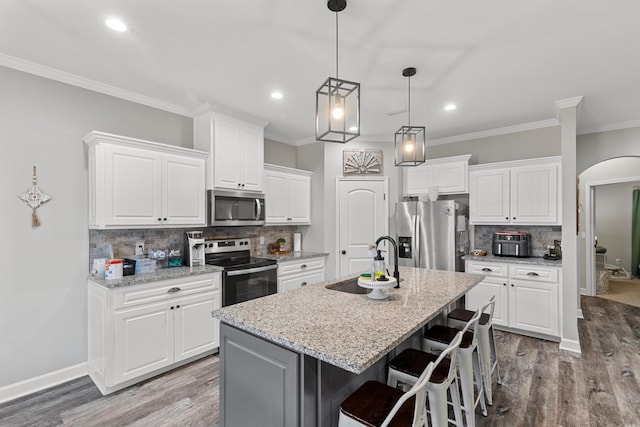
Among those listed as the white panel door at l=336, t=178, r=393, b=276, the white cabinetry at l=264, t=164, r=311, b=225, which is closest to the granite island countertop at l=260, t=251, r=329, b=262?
the white panel door at l=336, t=178, r=393, b=276

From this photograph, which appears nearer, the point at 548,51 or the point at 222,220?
the point at 548,51

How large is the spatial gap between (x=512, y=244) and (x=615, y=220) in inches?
233

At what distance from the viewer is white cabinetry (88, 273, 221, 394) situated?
8.58 ft

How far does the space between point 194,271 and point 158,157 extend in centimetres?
120

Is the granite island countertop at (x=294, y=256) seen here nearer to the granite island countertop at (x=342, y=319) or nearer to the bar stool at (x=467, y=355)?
the granite island countertop at (x=342, y=319)

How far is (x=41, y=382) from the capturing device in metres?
2.67

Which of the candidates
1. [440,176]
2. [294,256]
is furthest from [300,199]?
[440,176]

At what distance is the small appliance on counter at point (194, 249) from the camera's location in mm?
3415

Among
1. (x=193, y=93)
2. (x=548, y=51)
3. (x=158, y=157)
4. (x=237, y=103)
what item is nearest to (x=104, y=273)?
(x=158, y=157)

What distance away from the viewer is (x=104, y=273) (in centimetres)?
286

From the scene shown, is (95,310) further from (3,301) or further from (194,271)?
(194,271)

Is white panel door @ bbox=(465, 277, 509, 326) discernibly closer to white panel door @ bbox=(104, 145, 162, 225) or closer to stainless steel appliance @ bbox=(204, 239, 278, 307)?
stainless steel appliance @ bbox=(204, 239, 278, 307)

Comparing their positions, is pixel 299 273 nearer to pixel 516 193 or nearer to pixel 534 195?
pixel 516 193

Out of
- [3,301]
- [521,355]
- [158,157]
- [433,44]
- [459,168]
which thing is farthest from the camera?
[459,168]
